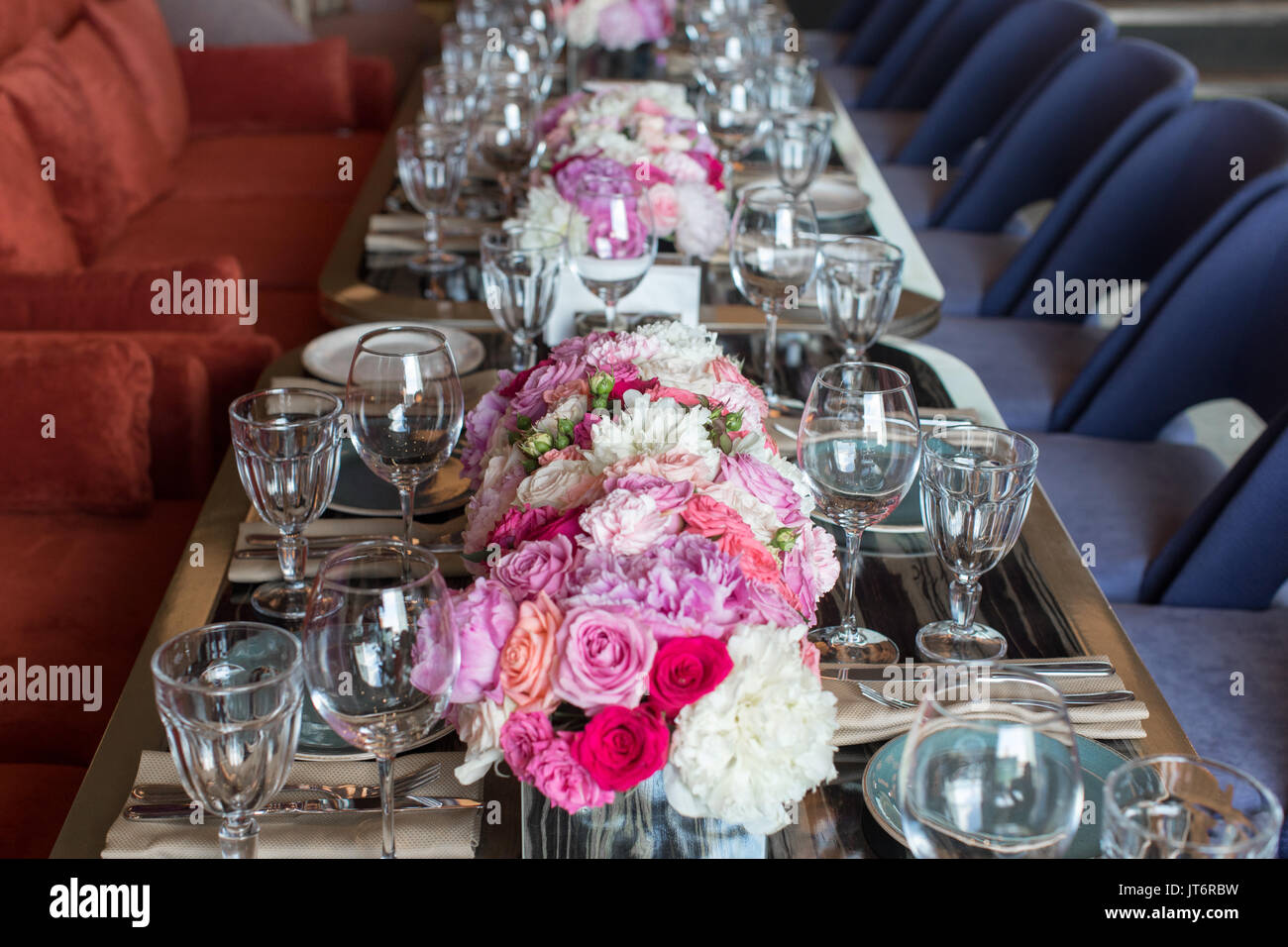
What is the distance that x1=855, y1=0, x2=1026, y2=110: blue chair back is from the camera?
4.01 meters

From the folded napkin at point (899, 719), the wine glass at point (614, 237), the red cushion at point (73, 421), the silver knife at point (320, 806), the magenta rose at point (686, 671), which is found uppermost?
the wine glass at point (614, 237)

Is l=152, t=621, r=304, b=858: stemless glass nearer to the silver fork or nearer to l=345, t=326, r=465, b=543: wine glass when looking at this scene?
the silver fork

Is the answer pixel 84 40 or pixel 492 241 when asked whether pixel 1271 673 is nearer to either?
pixel 492 241

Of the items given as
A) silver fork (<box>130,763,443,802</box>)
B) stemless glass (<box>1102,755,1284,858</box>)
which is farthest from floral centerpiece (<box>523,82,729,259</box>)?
stemless glass (<box>1102,755,1284,858</box>)

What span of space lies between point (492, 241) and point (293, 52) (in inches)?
109

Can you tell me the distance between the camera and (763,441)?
1104 millimetres

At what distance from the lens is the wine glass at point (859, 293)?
161 centimetres

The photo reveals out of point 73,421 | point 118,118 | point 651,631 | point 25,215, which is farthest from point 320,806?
point 118,118

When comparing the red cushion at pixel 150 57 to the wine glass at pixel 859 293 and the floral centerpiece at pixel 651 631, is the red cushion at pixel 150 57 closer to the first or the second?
the wine glass at pixel 859 293

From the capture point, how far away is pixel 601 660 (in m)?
0.82

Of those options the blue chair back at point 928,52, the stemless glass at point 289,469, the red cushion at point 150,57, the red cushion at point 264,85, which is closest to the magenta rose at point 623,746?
the stemless glass at point 289,469

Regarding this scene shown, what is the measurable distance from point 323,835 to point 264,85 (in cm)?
349

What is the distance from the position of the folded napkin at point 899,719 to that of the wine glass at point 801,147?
4.39 ft

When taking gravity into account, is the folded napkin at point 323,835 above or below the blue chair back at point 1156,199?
below
